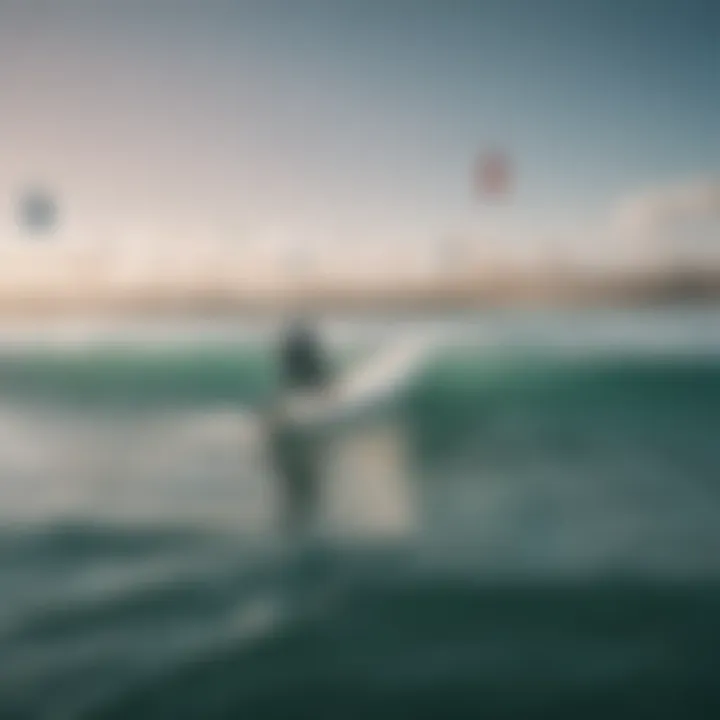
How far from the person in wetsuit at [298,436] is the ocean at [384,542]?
83mm

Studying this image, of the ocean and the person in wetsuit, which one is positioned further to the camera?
the person in wetsuit

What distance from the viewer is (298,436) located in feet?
8.68

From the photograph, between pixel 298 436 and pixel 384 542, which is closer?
pixel 384 542

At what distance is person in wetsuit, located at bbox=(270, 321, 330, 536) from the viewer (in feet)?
7.98

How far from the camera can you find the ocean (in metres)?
1.74

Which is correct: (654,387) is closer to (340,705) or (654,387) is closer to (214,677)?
(340,705)

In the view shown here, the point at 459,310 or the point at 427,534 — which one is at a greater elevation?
the point at 459,310

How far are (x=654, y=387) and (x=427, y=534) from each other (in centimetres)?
138

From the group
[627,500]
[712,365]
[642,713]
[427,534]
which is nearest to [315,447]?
[427,534]

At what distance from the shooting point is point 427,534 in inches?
95.0

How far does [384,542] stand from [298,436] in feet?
1.92

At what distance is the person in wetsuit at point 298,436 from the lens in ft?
7.98

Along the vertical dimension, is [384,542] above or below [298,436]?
below

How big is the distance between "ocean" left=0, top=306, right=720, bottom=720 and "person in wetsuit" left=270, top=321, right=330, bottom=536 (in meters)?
0.08
